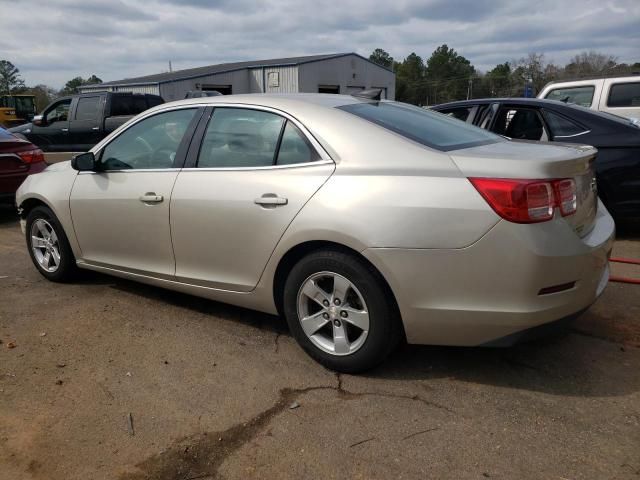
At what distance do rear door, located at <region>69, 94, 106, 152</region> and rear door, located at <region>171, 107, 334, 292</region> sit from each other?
864cm

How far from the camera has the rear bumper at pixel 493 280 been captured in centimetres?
260

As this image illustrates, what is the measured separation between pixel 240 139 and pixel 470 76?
238 ft

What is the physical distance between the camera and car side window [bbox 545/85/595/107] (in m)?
8.86

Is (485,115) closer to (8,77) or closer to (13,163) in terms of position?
(13,163)

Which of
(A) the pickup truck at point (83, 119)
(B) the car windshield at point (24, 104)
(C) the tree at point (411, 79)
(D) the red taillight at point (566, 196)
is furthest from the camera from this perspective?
(C) the tree at point (411, 79)

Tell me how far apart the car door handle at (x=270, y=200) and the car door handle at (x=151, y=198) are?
0.88m

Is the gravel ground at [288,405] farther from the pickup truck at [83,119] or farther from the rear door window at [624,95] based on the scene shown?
the pickup truck at [83,119]

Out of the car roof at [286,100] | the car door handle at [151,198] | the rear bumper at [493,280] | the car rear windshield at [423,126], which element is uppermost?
the car roof at [286,100]

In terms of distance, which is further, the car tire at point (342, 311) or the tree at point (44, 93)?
the tree at point (44, 93)

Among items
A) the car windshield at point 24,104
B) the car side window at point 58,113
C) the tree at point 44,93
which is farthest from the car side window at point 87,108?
the tree at point 44,93

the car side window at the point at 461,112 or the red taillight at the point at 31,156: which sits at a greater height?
the car side window at the point at 461,112

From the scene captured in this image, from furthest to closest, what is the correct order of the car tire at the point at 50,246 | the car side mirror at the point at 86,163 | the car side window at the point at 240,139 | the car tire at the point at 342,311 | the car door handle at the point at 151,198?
1. the car tire at the point at 50,246
2. the car side mirror at the point at 86,163
3. the car door handle at the point at 151,198
4. the car side window at the point at 240,139
5. the car tire at the point at 342,311

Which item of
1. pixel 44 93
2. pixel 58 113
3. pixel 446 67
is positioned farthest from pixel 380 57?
pixel 58 113

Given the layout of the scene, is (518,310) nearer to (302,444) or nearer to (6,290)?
(302,444)
